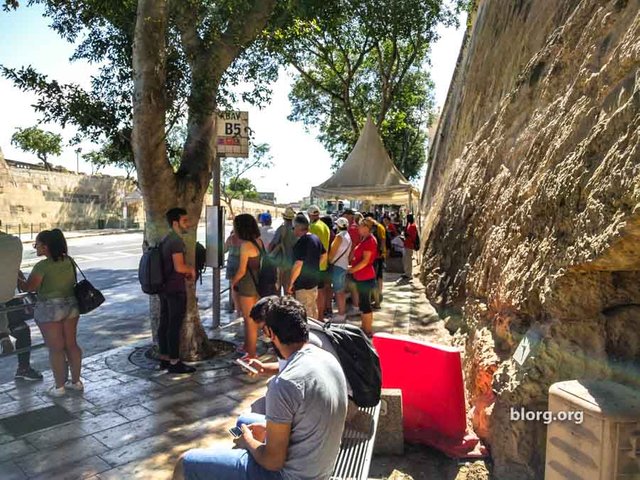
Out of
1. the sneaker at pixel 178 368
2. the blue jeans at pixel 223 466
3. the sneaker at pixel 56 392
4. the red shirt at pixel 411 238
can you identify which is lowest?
the sneaker at pixel 56 392

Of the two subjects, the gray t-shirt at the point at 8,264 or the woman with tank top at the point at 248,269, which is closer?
the gray t-shirt at the point at 8,264

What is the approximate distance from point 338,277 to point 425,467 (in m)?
4.12

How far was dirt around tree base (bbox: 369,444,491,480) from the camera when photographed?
11.9 feet

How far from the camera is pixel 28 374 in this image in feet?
18.1

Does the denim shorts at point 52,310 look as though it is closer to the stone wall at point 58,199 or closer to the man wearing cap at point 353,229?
the man wearing cap at point 353,229

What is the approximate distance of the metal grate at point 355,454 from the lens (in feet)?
9.43

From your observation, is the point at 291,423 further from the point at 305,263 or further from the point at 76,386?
the point at 305,263

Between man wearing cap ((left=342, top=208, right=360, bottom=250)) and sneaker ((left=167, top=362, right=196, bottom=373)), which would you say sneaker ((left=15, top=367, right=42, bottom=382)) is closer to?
sneaker ((left=167, top=362, right=196, bottom=373))

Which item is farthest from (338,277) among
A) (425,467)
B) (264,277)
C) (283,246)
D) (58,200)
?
(58,200)

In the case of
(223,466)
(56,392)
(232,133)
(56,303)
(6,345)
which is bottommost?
(56,392)

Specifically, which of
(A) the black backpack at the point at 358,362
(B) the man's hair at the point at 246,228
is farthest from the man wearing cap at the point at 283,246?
(A) the black backpack at the point at 358,362

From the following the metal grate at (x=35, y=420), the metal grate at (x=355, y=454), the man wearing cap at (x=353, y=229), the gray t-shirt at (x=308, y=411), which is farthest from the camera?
the man wearing cap at (x=353, y=229)

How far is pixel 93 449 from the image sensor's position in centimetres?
392

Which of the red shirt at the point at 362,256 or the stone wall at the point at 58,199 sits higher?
the stone wall at the point at 58,199
